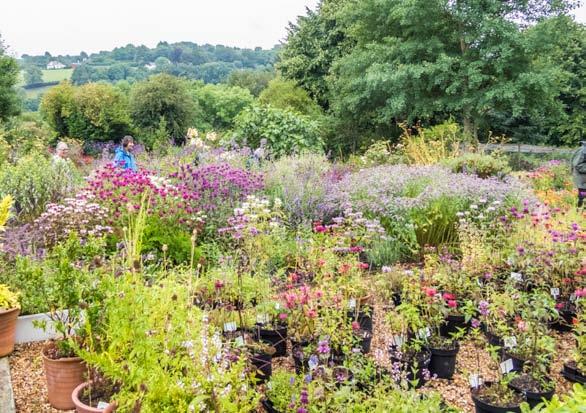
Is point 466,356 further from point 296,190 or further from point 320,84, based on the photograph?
point 320,84

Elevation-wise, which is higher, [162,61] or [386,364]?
[162,61]

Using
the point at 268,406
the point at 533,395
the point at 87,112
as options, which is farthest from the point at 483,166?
the point at 87,112

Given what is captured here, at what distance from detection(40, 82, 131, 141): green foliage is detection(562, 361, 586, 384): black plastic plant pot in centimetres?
1673

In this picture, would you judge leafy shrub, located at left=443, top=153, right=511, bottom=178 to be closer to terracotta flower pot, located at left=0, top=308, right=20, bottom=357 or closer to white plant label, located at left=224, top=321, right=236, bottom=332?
white plant label, located at left=224, top=321, right=236, bottom=332

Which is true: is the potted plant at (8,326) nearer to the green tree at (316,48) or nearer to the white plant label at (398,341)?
the white plant label at (398,341)

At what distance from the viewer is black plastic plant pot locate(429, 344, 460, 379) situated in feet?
12.0

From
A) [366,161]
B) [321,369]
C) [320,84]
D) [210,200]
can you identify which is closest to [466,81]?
[320,84]

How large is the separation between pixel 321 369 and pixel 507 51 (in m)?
16.0

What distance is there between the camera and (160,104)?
18.3 meters

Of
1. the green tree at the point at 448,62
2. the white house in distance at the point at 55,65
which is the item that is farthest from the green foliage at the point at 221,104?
the green tree at the point at 448,62

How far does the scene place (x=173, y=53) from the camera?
5184 cm

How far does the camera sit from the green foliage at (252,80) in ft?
143

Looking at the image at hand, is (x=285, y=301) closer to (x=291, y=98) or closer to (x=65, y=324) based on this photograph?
(x=65, y=324)

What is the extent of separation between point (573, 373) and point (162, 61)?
162 ft
